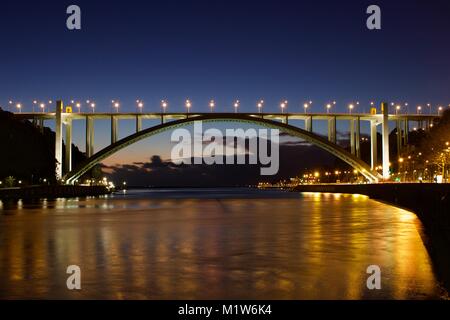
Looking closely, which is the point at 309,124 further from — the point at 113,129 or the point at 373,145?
the point at 113,129

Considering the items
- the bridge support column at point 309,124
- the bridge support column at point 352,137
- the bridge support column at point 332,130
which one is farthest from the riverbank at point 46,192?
the bridge support column at point 352,137

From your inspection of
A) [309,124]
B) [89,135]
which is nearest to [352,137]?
[309,124]

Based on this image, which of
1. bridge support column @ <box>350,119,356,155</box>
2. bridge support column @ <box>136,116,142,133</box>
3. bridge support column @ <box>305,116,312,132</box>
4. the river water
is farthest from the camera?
bridge support column @ <box>350,119,356,155</box>

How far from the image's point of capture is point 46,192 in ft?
221

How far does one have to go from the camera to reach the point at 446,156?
62844mm

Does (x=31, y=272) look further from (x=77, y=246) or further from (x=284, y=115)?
(x=284, y=115)

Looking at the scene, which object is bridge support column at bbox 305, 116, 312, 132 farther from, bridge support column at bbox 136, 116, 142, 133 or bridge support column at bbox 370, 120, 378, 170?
bridge support column at bbox 136, 116, 142, 133

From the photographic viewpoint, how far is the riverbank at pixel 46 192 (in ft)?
180

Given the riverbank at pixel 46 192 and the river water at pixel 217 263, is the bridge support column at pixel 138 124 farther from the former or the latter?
the river water at pixel 217 263

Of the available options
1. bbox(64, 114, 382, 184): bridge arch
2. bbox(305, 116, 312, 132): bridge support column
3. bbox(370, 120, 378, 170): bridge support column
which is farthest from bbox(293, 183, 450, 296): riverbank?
bbox(370, 120, 378, 170): bridge support column

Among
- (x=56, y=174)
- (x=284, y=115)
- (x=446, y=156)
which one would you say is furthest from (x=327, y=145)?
(x=56, y=174)

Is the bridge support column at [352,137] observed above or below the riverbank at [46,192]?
above

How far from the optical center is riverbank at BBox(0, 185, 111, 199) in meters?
54.9
